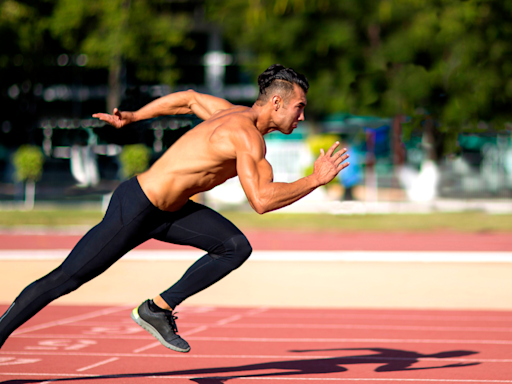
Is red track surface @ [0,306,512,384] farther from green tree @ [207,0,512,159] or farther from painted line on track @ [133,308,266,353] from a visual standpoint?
green tree @ [207,0,512,159]

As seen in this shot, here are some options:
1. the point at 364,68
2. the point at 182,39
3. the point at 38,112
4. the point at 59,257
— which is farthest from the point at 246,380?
the point at 38,112

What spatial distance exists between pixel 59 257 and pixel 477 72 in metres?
14.5

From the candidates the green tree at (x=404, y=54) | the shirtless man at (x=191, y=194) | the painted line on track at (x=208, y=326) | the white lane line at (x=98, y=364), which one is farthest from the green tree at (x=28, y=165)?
the shirtless man at (x=191, y=194)

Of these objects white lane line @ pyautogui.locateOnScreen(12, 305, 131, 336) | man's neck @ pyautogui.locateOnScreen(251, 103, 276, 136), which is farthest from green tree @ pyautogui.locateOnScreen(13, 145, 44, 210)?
man's neck @ pyautogui.locateOnScreen(251, 103, 276, 136)

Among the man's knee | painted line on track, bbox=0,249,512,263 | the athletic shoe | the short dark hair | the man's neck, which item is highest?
painted line on track, bbox=0,249,512,263

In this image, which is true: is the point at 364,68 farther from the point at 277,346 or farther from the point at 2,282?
the point at 277,346

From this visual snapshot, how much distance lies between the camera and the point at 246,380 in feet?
17.9

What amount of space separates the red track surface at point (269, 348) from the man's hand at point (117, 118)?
5.83 feet

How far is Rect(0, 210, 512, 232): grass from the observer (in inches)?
762

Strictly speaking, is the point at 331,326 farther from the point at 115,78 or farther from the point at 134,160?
the point at 115,78

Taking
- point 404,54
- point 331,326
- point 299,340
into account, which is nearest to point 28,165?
point 404,54

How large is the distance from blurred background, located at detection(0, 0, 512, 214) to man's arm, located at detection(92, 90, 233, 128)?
983 cm

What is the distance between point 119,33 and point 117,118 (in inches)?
1139

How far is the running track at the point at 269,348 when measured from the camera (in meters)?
5.63
